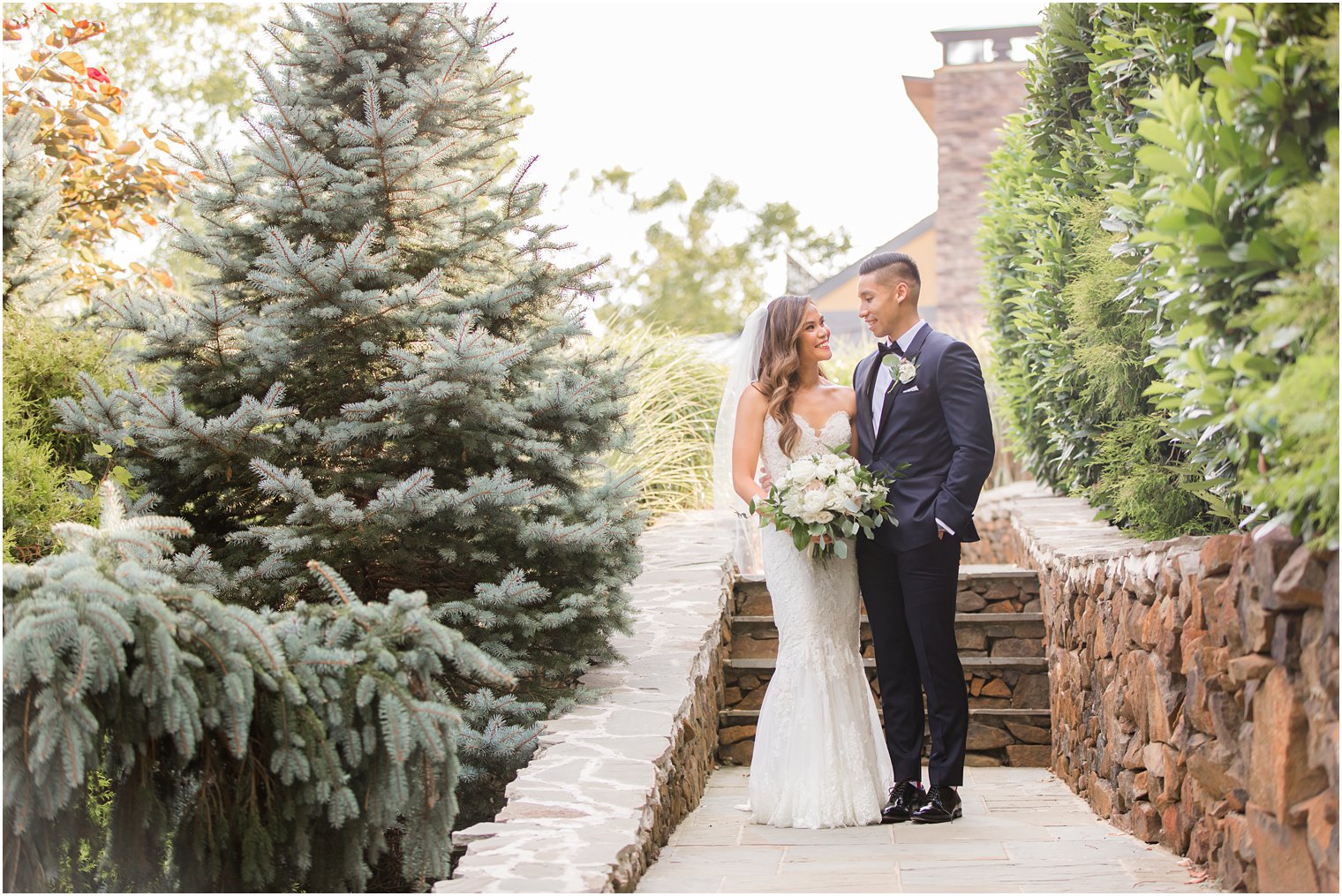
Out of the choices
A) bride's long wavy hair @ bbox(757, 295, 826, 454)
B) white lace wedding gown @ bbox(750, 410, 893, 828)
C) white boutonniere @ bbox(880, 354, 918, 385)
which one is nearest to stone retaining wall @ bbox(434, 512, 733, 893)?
white lace wedding gown @ bbox(750, 410, 893, 828)

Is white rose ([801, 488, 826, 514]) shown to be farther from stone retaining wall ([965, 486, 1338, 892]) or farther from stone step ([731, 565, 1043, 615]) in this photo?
stone step ([731, 565, 1043, 615])

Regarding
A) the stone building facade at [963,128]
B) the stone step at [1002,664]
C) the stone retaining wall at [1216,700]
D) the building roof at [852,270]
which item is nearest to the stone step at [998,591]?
the stone step at [1002,664]

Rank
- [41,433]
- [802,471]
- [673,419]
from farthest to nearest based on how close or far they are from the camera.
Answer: [673,419], [41,433], [802,471]

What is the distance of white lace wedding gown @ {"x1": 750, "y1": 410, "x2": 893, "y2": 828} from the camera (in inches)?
197

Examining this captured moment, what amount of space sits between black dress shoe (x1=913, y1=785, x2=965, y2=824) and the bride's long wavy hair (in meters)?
1.60

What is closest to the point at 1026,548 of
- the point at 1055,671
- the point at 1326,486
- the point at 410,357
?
the point at 1055,671

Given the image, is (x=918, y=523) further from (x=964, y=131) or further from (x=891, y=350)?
(x=964, y=131)

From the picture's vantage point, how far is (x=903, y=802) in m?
5.04

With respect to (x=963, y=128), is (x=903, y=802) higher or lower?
lower

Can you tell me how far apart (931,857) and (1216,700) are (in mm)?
1234

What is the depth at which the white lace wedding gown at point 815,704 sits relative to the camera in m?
5.00

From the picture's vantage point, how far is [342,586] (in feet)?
12.0

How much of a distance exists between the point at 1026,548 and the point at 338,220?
4620mm

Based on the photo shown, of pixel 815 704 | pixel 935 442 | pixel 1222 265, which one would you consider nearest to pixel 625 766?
pixel 815 704
